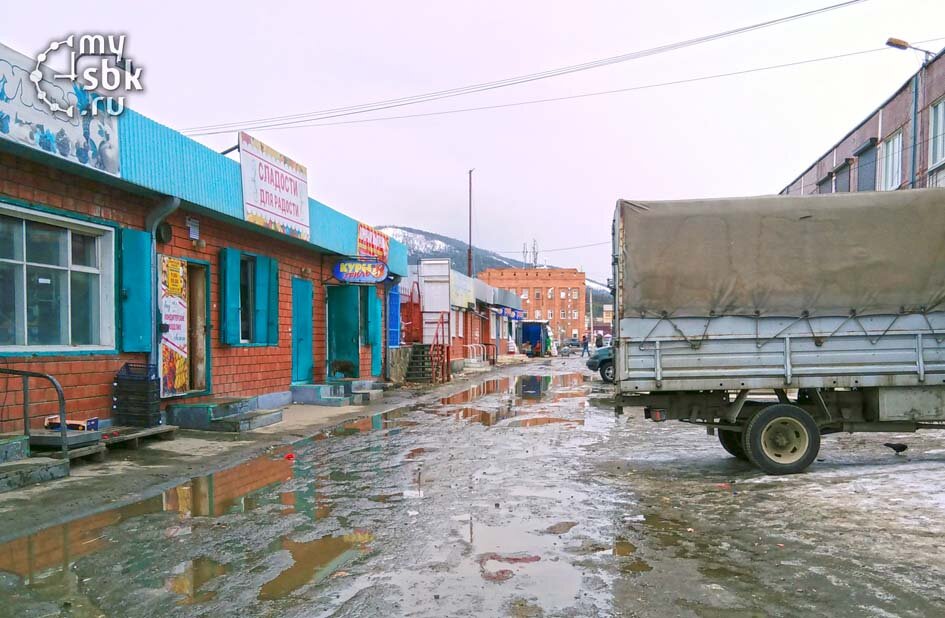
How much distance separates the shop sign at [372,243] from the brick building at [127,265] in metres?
3.24

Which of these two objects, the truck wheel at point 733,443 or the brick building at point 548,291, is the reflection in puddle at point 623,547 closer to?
the truck wheel at point 733,443

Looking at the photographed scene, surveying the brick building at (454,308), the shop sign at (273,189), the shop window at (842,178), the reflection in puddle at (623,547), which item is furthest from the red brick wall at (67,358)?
the shop window at (842,178)

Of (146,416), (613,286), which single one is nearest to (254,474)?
(146,416)

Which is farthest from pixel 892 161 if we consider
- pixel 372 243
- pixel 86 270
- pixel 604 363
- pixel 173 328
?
pixel 86 270

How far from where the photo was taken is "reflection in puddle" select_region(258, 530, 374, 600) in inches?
199

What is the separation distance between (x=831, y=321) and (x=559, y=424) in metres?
6.38

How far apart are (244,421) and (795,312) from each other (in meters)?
8.71

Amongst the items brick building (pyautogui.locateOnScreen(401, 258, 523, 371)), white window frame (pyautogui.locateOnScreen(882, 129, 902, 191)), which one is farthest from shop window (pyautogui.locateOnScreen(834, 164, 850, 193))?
brick building (pyautogui.locateOnScreen(401, 258, 523, 371))

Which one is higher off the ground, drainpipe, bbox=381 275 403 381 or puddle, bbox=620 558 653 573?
drainpipe, bbox=381 275 403 381

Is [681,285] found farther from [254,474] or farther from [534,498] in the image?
[254,474]

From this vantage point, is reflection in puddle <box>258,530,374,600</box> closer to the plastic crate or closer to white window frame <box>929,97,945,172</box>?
the plastic crate

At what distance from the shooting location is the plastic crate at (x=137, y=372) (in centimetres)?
1062

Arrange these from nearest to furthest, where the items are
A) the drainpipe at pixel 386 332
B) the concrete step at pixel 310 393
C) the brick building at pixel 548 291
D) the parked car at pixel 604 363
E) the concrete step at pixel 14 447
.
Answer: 1. the concrete step at pixel 14 447
2. the concrete step at pixel 310 393
3. the drainpipe at pixel 386 332
4. the parked car at pixel 604 363
5. the brick building at pixel 548 291

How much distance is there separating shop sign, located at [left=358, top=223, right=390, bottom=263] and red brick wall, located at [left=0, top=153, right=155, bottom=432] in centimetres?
907
